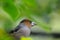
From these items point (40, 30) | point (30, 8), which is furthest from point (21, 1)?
point (40, 30)

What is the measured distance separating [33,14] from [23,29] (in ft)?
0.26

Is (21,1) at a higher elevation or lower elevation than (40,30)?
higher

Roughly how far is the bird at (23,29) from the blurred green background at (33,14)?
0.02 m

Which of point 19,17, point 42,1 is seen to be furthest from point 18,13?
point 42,1

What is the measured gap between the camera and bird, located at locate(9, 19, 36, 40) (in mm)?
627

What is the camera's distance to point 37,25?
0.63m

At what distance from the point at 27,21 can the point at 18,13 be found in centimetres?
6

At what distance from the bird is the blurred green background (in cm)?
2

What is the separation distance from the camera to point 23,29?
628 millimetres

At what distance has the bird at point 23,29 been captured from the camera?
24.7 inches

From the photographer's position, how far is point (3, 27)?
2.05 feet

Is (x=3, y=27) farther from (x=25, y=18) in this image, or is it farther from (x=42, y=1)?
(x=42, y=1)

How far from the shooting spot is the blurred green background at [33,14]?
609 mm

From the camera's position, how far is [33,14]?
24.9 inches
